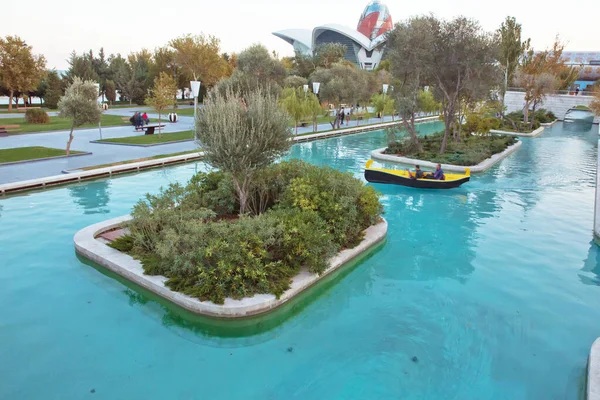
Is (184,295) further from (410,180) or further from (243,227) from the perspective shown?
(410,180)

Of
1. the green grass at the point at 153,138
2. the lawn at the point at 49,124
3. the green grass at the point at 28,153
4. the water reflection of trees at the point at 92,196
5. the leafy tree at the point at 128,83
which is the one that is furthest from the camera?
the leafy tree at the point at 128,83

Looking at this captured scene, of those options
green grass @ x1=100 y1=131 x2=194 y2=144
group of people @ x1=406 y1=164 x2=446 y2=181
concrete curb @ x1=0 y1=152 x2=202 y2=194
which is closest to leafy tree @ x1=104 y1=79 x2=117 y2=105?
green grass @ x1=100 y1=131 x2=194 y2=144

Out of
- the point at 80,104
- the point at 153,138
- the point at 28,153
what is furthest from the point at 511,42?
the point at 28,153

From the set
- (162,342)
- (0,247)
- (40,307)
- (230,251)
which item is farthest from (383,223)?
(0,247)

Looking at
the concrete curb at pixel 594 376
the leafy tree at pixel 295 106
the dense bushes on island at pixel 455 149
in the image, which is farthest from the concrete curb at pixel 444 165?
the concrete curb at pixel 594 376

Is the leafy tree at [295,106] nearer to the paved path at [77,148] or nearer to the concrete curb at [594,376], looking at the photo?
the paved path at [77,148]

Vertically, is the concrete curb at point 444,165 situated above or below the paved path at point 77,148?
below

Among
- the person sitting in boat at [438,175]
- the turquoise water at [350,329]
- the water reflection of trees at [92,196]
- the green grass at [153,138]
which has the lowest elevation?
the turquoise water at [350,329]
